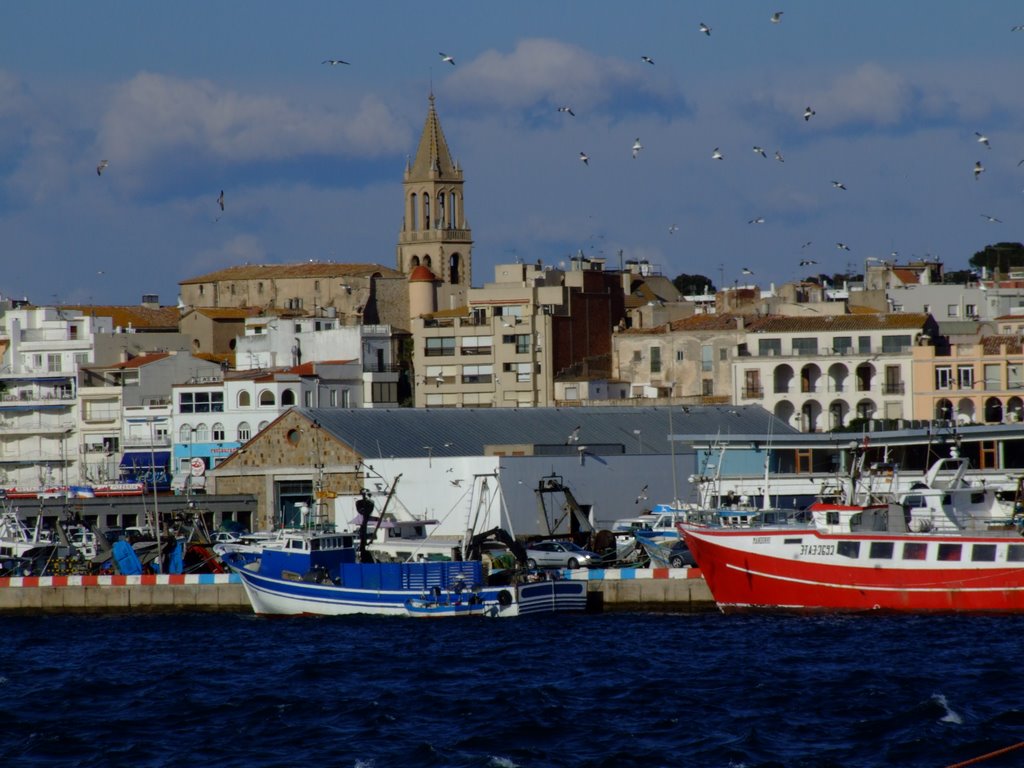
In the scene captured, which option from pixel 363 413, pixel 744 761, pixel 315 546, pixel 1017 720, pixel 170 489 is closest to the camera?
pixel 744 761

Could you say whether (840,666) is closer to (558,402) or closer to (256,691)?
(256,691)

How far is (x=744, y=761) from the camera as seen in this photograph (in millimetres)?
30641

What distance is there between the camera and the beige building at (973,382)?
8656cm

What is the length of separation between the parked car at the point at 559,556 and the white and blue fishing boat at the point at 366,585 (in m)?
5.01

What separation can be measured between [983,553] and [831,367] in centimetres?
4574

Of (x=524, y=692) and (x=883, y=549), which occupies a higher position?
(x=883, y=549)

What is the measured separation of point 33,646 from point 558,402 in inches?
2036

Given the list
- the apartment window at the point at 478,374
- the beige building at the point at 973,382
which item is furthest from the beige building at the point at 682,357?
the beige building at the point at 973,382

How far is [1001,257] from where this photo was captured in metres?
163

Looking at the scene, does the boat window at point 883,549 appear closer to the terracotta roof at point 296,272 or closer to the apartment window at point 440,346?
the apartment window at point 440,346

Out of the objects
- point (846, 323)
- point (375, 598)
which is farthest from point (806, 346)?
point (375, 598)

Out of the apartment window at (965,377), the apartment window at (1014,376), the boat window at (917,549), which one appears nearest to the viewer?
the boat window at (917,549)

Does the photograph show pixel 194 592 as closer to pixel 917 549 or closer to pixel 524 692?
pixel 524 692

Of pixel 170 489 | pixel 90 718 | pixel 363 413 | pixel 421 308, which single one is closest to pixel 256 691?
pixel 90 718
